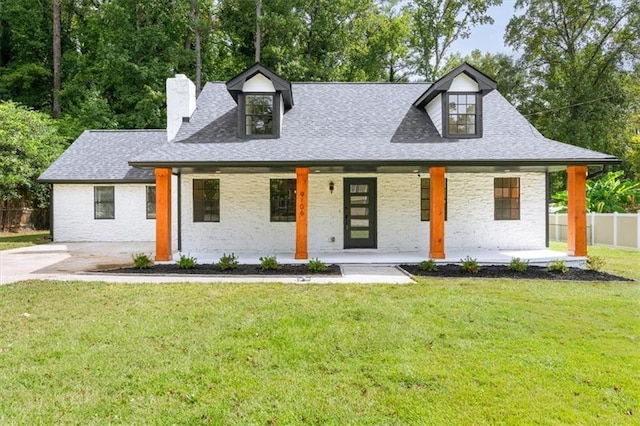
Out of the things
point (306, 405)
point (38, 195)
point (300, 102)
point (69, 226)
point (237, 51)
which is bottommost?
point (306, 405)

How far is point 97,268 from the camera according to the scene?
9859 millimetres

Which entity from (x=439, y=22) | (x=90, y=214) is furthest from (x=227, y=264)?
(x=439, y=22)

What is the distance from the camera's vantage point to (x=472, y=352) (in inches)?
176

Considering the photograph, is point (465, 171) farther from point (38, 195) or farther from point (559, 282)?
point (38, 195)

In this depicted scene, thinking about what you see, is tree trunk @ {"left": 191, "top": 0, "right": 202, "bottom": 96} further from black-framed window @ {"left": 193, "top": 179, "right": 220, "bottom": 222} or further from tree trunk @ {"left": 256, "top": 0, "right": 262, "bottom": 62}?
black-framed window @ {"left": 193, "top": 179, "right": 220, "bottom": 222}

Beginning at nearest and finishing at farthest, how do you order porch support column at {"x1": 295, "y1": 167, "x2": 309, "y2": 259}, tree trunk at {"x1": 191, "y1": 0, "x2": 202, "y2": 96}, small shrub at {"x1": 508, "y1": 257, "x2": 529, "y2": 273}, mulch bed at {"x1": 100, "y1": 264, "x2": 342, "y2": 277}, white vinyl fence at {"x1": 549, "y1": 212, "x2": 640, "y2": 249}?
mulch bed at {"x1": 100, "y1": 264, "x2": 342, "y2": 277}, small shrub at {"x1": 508, "y1": 257, "x2": 529, "y2": 273}, porch support column at {"x1": 295, "y1": 167, "x2": 309, "y2": 259}, white vinyl fence at {"x1": 549, "y1": 212, "x2": 640, "y2": 249}, tree trunk at {"x1": 191, "y1": 0, "x2": 202, "y2": 96}

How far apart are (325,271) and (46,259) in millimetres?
8383

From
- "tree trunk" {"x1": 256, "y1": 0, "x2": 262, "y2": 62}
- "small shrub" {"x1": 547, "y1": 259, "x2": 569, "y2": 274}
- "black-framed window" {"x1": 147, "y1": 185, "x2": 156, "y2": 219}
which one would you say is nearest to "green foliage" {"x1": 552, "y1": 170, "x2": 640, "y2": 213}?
"small shrub" {"x1": 547, "y1": 259, "x2": 569, "y2": 274}

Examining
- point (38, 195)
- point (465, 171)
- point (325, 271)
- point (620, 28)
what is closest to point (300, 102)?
point (465, 171)

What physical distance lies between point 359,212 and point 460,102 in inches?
182

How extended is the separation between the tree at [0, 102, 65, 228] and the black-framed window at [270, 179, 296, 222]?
1373 centimetres

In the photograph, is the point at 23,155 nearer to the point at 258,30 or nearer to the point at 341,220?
the point at 258,30

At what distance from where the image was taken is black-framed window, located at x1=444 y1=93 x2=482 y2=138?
1191 cm

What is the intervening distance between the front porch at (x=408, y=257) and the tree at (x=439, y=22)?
19.3 metres
